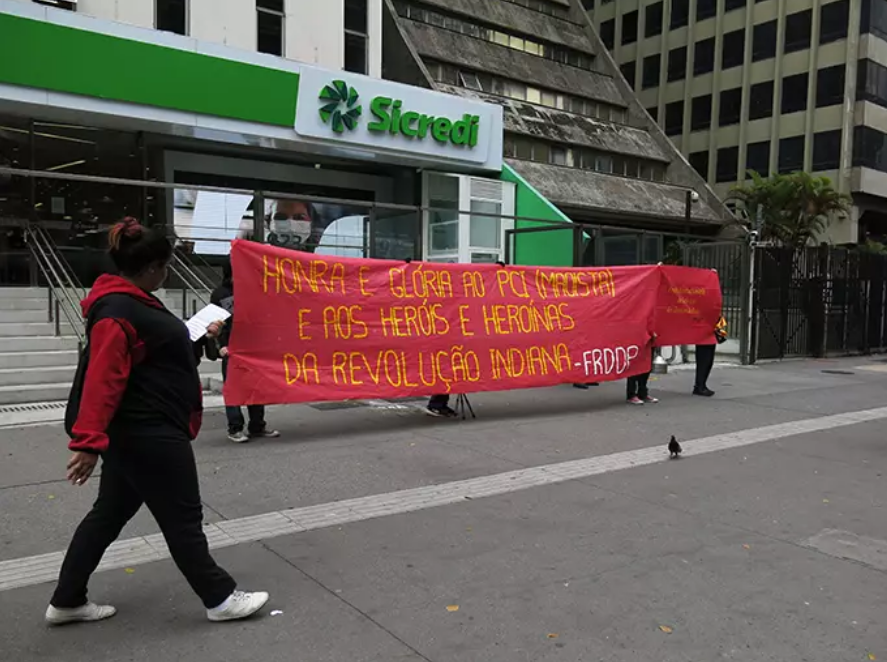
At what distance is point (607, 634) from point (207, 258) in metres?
9.90

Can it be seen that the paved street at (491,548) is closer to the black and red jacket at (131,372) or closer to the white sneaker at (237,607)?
the white sneaker at (237,607)

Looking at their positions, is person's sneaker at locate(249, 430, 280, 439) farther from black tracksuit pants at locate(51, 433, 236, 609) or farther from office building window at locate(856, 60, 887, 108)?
office building window at locate(856, 60, 887, 108)

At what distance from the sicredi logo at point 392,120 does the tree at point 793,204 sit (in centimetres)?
2193

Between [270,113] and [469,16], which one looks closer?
[270,113]

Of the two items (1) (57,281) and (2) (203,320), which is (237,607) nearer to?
(2) (203,320)

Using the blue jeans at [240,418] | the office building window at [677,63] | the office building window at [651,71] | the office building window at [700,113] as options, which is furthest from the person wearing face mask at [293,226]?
the office building window at [651,71]

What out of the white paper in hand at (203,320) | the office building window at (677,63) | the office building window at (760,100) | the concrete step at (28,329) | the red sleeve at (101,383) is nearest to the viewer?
the red sleeve at (101,383)

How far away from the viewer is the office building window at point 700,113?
47688mm

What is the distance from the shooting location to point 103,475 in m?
3.46

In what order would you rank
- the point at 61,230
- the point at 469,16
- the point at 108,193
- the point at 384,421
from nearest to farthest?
the point at 384,421, the point at 61,230, the point at 108,193, the point at 469,16

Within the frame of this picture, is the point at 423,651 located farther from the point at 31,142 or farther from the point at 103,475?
the point at 31,142

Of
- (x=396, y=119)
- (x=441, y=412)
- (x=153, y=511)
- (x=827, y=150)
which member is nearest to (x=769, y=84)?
(x=827, y=150)

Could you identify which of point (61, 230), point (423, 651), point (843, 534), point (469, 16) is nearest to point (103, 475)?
point (423, 651)

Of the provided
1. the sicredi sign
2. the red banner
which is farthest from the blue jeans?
the sicredi sign
